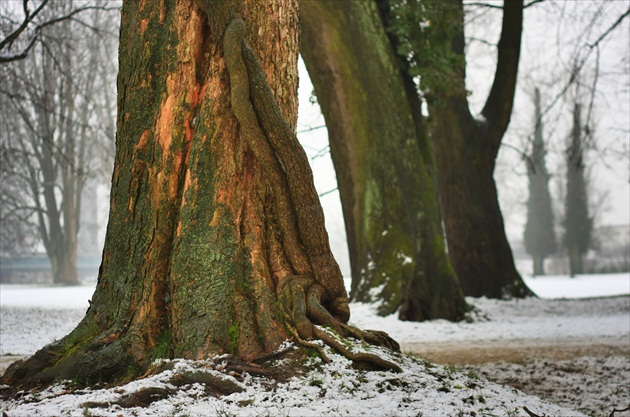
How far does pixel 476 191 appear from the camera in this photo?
14695 mm

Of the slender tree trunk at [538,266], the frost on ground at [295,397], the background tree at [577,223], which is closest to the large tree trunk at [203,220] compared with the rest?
the frost on ground at [295,397]

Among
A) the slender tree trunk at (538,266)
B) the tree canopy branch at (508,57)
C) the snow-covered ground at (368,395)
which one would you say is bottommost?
the slender tree trunk at (538,266)

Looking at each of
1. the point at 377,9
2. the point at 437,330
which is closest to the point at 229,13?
the point at 437,330

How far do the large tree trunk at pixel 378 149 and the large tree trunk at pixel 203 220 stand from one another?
6.33 m

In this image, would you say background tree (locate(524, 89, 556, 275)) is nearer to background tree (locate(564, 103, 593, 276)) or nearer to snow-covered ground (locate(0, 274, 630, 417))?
background tree (locate(564, 103, 593, 276))

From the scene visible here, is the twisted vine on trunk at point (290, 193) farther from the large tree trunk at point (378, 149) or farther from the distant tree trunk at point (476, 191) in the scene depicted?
the distant tree trunk at point (476, 191)

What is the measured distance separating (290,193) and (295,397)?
1394 millimetres

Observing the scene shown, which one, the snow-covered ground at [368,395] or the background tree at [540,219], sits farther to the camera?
the background tree at [540,219]

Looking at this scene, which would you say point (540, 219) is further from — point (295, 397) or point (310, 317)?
point (295, 397)

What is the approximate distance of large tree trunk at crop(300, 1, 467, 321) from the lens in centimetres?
1087

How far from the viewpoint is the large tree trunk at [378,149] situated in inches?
428

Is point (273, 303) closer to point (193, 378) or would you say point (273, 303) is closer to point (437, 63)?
point (193, 378)

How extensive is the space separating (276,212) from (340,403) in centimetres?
140

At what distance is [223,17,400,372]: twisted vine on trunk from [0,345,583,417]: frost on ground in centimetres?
20
